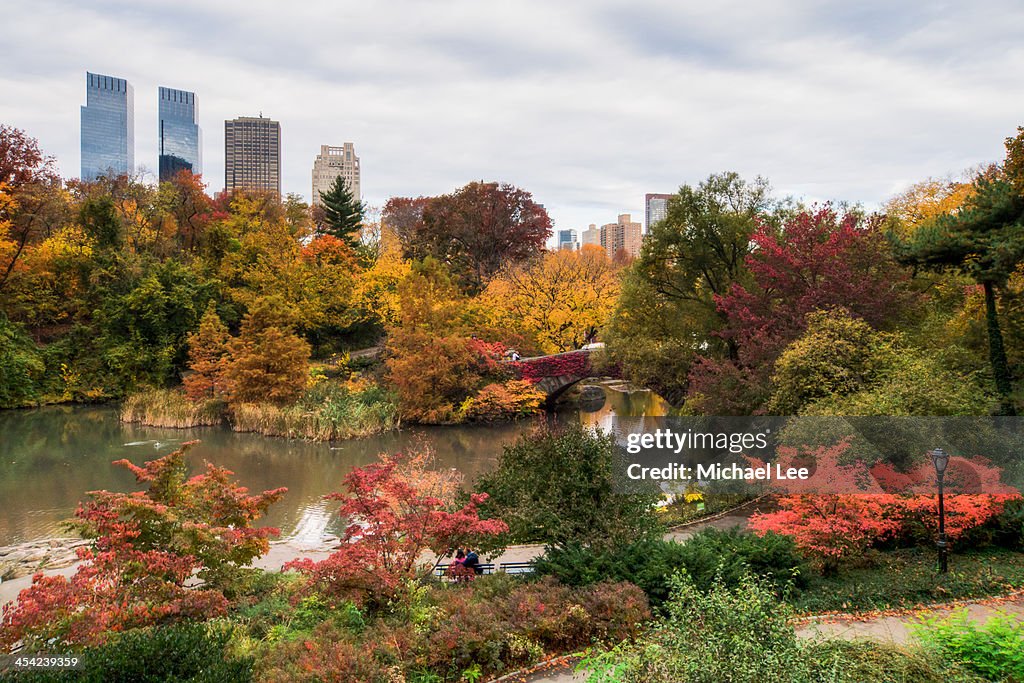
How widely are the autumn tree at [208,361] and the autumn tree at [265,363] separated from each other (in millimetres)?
965

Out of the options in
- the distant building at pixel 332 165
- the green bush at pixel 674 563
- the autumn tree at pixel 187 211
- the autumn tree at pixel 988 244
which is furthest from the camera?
the distant building at pixel 332 165

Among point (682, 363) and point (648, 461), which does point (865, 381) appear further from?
point (682, 363)

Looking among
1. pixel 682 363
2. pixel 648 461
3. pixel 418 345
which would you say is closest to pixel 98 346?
pixel 418 345

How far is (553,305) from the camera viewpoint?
30516 mm

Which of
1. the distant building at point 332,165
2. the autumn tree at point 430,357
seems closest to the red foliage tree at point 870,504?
the autumn tree at point 430,357

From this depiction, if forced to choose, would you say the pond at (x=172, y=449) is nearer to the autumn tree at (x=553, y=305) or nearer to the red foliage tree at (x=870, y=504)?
the autumn tree at (x=553, y=305)

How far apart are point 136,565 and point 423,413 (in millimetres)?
16919

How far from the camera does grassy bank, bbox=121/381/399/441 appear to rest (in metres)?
22.5

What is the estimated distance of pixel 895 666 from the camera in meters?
5.41

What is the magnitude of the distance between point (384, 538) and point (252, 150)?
7687 inches

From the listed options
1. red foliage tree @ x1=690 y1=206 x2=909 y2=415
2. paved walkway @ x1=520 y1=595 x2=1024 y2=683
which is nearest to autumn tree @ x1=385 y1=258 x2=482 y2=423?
red foliage tree @ x1=690 y1=206 x2=909 y2=415

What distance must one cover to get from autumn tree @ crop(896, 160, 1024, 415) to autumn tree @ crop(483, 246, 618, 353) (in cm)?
1721

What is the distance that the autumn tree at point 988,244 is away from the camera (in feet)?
37.0

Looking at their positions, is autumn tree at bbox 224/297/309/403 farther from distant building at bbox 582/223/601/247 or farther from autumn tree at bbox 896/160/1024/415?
distant building at bbox 582/223/601/247
